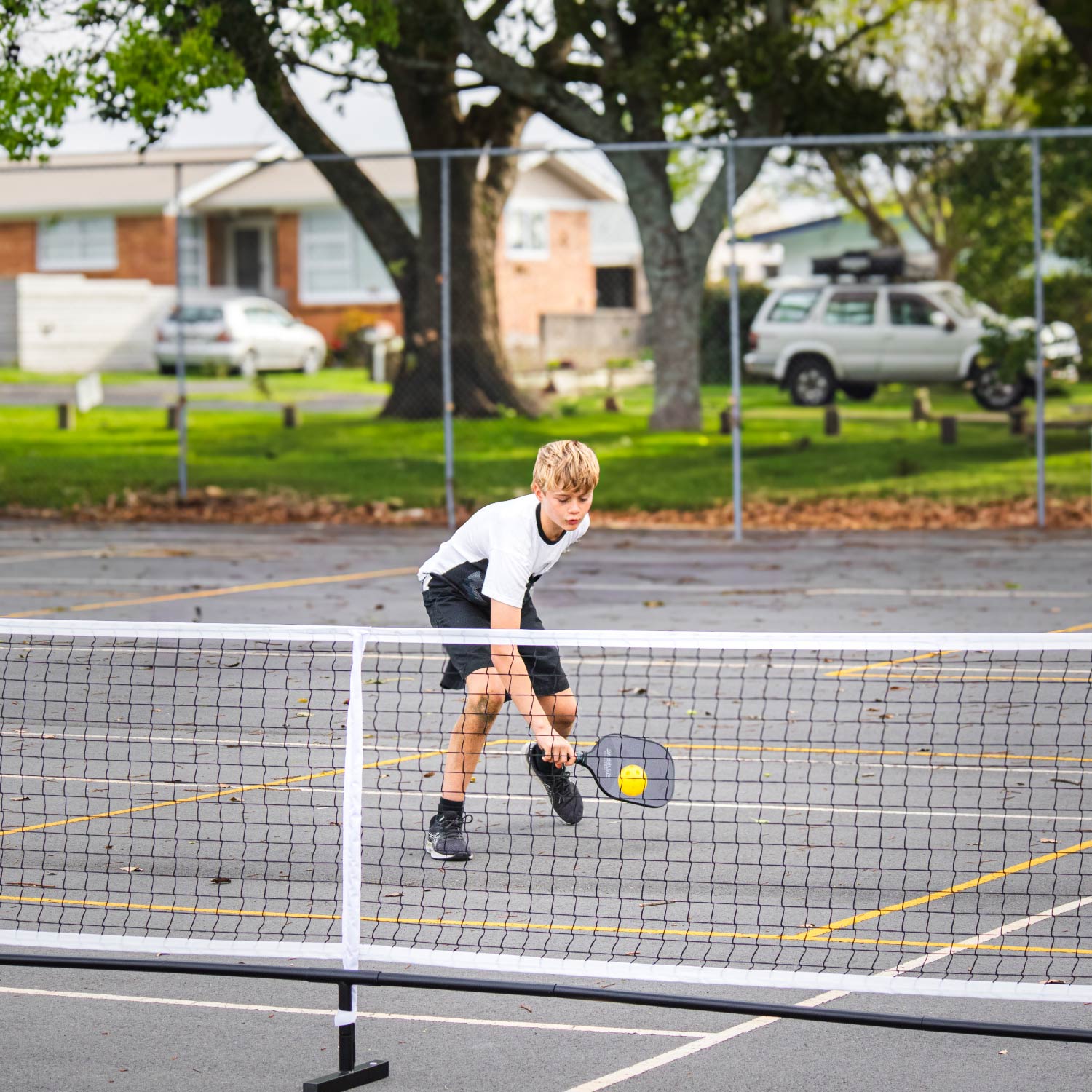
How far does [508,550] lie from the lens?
627 cm

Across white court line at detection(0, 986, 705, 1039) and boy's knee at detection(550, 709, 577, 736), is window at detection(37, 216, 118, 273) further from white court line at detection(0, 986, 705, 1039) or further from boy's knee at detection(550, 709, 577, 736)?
white court line at detection(0, 986, 705, 1039)

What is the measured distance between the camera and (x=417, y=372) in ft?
72.4

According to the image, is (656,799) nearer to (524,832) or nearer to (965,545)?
(524,832)

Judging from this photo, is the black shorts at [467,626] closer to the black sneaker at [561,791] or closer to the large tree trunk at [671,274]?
the black sneaker at [561,791]

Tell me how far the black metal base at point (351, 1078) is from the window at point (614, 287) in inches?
1612

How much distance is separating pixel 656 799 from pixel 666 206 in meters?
15.1

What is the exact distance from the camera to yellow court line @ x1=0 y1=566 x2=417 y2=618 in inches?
498

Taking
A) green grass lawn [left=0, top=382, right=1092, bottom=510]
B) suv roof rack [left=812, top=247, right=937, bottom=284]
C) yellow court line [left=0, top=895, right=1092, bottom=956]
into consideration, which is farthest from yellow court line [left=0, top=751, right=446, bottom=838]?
suv roof rack [left=812, top=247, right=937, bottom=284]

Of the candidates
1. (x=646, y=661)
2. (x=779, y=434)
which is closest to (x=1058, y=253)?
(x=779, y=434)

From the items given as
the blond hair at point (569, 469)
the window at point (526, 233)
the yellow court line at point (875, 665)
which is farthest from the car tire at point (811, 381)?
the window at point (526, 233)

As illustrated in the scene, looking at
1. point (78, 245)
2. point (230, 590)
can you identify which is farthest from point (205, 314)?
point (230, 590)

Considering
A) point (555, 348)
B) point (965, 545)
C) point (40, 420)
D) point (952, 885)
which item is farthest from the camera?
point (555, 348)

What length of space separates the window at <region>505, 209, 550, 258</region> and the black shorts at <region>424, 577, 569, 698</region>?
118ft

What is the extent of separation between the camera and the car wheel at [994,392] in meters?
19.9
